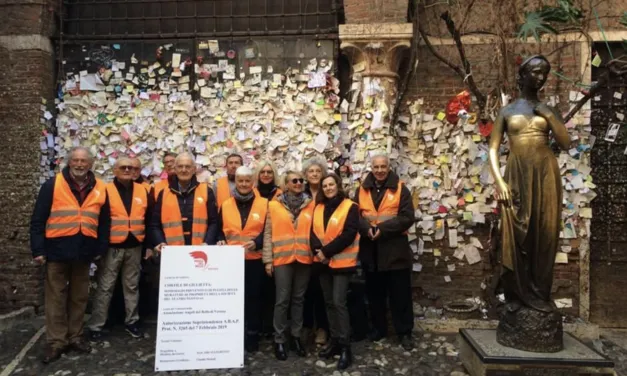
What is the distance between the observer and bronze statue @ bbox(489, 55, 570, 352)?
415cm

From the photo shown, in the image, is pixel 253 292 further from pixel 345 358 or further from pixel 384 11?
pixel 384 11

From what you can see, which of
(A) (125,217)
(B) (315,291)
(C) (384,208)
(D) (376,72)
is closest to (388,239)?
(C) (384,208)

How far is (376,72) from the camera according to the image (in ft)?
20.5

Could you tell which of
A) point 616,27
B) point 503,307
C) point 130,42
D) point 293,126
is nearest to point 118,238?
point 293,126

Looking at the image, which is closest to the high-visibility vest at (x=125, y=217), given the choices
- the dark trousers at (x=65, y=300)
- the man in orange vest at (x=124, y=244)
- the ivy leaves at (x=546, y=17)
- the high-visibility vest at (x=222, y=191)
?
the man in orange vest at (x=124, y=244)

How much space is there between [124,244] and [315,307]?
7.17 ft

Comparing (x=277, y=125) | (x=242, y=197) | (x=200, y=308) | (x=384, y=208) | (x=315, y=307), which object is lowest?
(x=315, y=307)

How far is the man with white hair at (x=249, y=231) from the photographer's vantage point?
4914 mm

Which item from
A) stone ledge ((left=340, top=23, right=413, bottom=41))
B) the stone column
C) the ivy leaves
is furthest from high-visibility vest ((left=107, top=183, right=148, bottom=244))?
the ivy leaves

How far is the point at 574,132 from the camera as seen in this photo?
245 inches

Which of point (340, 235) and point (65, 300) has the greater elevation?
point (340, 235)

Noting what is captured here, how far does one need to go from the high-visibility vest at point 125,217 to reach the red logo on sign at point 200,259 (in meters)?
1.08

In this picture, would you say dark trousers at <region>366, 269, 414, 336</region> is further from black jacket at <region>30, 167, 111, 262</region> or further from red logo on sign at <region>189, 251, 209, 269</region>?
black jacket at <region>30, 167, 111, 262</region>

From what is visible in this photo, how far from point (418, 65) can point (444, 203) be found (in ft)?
6.16
